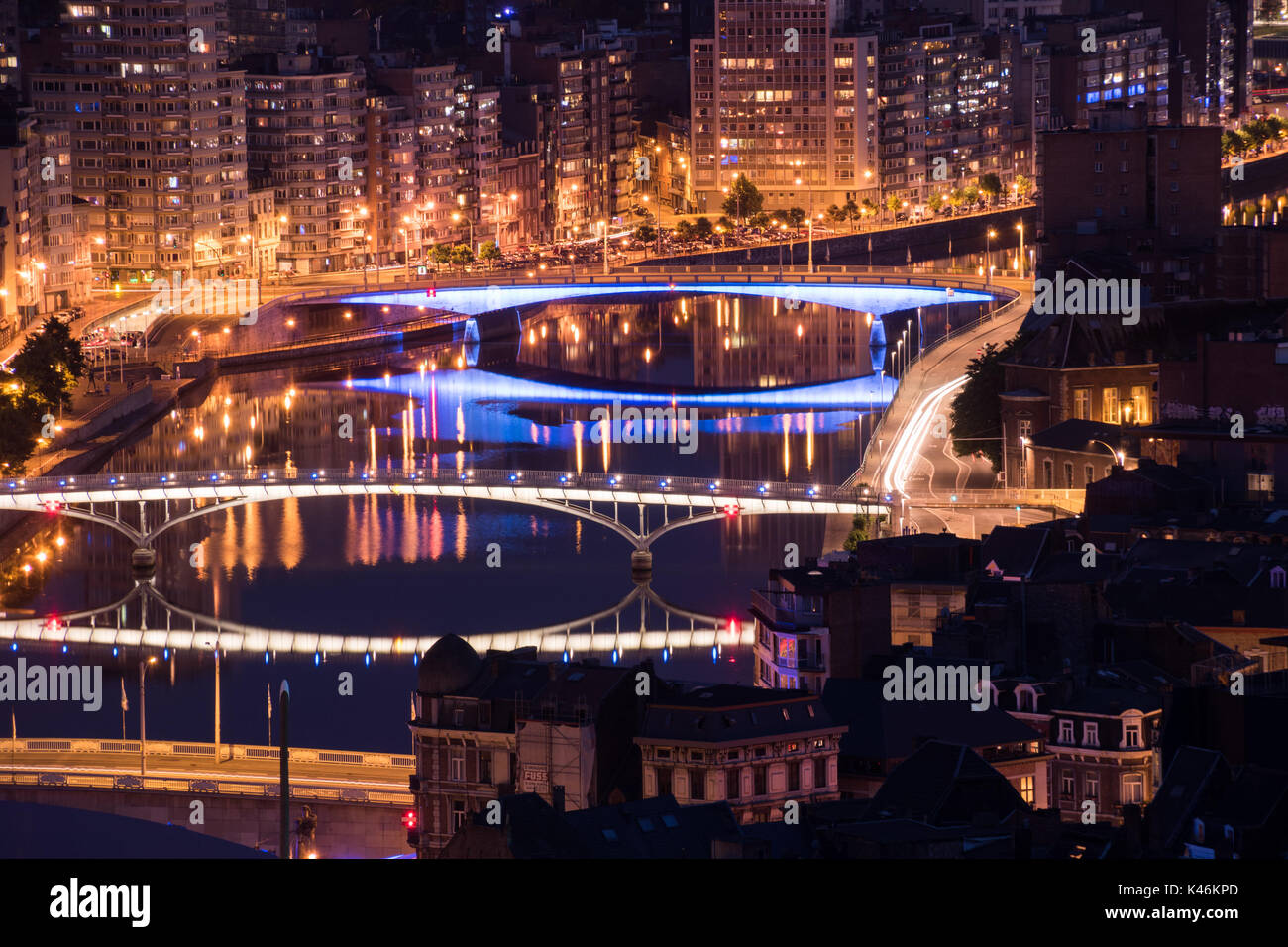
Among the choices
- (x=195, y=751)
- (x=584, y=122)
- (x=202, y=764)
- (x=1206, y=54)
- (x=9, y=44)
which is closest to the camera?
(x=202, y=764)

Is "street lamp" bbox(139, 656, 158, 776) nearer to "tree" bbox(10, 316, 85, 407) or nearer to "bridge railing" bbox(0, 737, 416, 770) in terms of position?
"bridge railing" bbox(0, 737, 416, 770)

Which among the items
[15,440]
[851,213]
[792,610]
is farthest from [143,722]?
[851,213]

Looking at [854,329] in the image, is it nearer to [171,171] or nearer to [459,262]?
[459,262]

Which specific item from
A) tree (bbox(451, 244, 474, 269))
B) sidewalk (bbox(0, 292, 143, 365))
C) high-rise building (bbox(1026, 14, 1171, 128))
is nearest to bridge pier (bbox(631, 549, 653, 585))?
sidewalk (bbox(0, 292, 143, 365))

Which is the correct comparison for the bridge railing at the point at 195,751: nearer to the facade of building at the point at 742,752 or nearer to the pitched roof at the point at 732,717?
the pitched roof at the point at 732,717

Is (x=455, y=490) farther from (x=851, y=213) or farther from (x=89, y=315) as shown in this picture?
(x=851, y=213)
